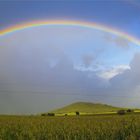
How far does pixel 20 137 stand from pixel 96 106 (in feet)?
599

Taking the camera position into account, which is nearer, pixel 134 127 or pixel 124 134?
pixel 124 134

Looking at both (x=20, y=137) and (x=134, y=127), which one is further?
(x=134, y=127)

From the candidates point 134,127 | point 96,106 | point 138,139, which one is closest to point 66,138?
point 138,139

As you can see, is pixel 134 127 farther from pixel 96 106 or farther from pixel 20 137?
pixel 96 106

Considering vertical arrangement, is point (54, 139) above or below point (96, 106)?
below

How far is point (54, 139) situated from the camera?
15.0 m

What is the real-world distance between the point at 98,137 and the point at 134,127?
A: 4.28 metres

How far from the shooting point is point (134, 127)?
19.8 m

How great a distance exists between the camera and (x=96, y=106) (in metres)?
196

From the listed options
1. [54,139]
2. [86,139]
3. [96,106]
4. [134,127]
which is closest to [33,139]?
[54,139]

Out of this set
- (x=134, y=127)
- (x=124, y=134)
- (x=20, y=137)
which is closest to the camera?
(x=20, y=137)

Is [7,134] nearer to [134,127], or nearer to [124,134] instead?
[124,134]

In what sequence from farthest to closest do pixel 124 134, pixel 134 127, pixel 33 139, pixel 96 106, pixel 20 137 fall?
1. pixel 96 106
2. pixel 134 127
3. pixel 124 134
4. pixel 20 137
5. pixel 33 139

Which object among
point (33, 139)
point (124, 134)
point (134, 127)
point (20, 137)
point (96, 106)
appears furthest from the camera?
point (96, 106)
